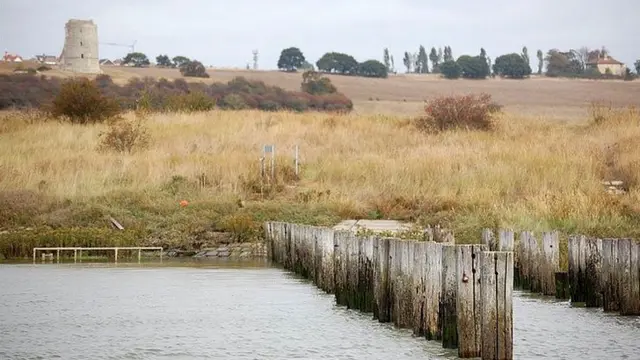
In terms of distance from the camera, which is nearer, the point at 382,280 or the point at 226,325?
the point at 382,280

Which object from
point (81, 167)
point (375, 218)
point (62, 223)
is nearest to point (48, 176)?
point (81, 167)

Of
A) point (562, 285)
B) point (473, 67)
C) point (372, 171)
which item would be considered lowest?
point (562, 285)

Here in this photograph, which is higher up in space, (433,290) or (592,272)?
(433,290)

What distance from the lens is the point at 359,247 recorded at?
67.3 feet

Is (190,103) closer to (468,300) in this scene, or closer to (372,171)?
(372,171)

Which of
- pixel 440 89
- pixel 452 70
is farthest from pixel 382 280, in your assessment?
pixel 452 70

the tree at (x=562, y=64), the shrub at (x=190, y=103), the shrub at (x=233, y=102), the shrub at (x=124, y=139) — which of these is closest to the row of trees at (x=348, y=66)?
the tree at (x=562, y=64)

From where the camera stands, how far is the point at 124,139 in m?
46.6

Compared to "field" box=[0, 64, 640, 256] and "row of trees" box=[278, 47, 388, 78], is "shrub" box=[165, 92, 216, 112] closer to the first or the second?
"field" box=[0, 64, 640, 256]

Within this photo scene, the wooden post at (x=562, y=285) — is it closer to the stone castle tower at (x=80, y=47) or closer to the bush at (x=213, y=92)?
the bush at (x=213, y=92)

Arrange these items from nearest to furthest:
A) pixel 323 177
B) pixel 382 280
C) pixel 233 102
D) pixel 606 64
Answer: pixel 382 280
pixel 323 177
pixel 233 102
pixel 606 64

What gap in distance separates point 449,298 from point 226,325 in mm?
6673

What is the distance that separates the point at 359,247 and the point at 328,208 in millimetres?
15430

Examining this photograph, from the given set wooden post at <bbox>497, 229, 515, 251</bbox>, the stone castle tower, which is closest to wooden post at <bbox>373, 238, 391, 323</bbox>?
wooden post at <bbox>497, 229, 515, 251</bbox>
